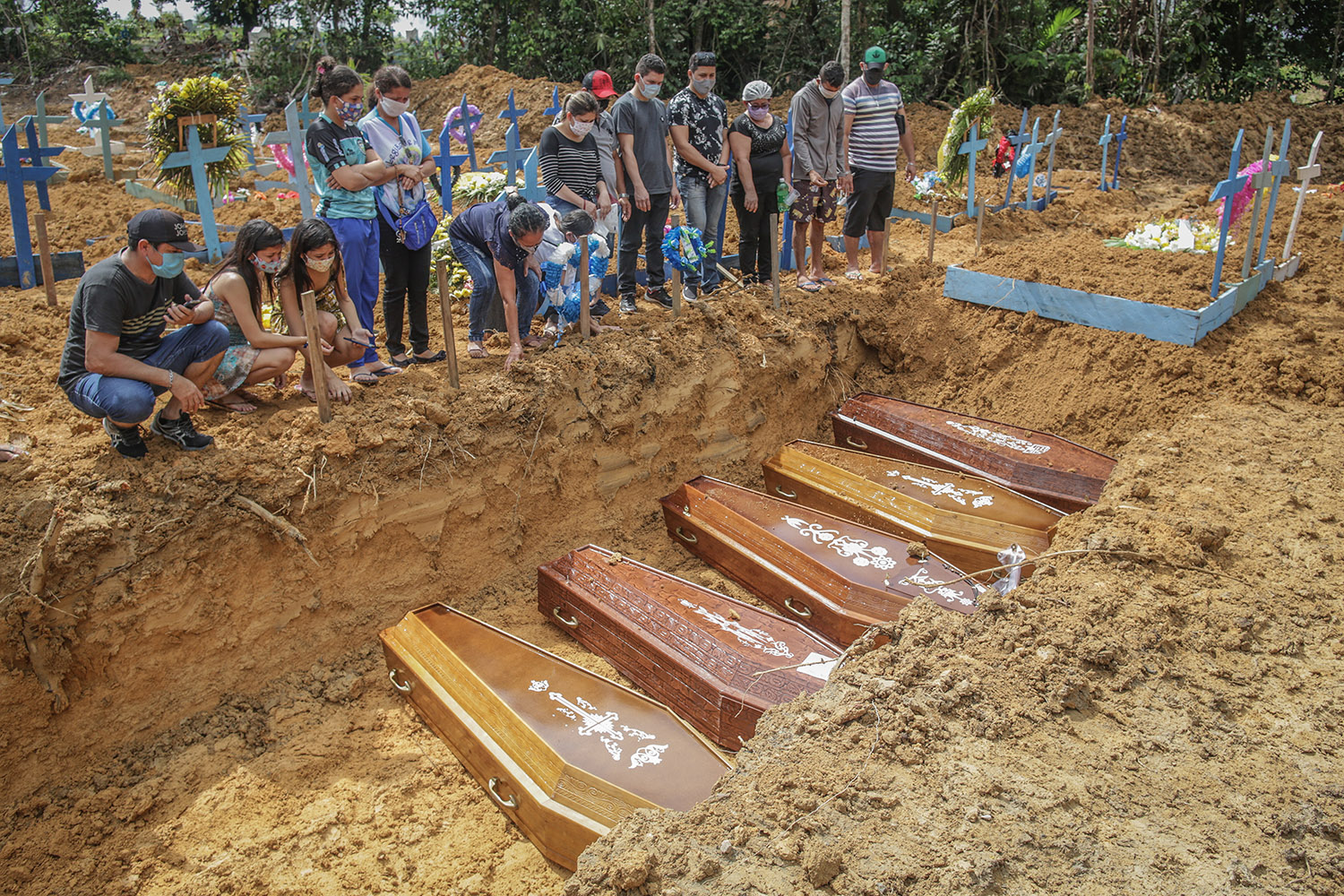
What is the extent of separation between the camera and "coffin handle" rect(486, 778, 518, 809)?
138 inches

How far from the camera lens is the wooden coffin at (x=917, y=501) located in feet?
15.5

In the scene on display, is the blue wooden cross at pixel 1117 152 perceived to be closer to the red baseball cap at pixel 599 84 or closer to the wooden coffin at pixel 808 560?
the red baseball cap at pixel 599 84

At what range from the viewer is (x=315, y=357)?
Answer: 430cm

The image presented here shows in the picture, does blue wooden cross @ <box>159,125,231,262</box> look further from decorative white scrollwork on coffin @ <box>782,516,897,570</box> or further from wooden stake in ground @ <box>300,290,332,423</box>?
decorative white scrollwork on coffin @ <box>782,516,897,570</box>

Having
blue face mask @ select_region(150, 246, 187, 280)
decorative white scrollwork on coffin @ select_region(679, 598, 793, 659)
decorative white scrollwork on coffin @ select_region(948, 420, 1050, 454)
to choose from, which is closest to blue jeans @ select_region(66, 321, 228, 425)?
blue face mask @ select_region(150, 246, 187, 280)

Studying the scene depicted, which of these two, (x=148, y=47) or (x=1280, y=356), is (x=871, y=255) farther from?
(x=148, y=47)

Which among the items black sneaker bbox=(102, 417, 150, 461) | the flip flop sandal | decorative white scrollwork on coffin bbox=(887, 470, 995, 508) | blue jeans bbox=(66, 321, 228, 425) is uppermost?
blue jeans bbox=(66, 321, 228, 425)

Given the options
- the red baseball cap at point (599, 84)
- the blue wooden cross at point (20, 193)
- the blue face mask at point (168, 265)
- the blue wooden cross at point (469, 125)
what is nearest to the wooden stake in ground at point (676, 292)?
the red baseball cap at point (599, 84)

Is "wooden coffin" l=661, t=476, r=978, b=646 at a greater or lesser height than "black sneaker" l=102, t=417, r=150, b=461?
lesser

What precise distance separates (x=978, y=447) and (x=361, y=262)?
13.2 feet

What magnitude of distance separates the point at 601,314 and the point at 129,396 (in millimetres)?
2996

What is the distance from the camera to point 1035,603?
370cm

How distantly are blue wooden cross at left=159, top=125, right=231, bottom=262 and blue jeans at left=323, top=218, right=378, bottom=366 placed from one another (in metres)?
2.58

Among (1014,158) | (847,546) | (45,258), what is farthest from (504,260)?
(1014,158)
